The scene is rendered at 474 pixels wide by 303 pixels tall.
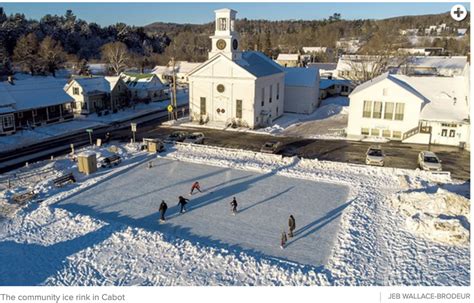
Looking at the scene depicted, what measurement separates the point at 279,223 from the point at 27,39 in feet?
326

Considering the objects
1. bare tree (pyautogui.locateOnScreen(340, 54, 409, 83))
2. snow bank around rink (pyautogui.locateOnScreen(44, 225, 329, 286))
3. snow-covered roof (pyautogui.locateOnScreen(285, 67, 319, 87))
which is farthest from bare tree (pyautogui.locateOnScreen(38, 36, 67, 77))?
snow bank around rink (pyautogui.locateOnScreen(44, 225, 329, 286))

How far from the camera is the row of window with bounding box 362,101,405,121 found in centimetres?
3834

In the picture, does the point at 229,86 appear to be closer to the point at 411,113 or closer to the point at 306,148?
the point at 306,148

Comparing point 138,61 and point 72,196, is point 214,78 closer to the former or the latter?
point 72,196

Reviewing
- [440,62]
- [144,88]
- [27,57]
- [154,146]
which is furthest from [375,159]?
[27,57]

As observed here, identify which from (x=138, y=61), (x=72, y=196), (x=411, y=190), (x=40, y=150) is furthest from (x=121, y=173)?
(x=138, y=61)

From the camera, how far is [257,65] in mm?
48156

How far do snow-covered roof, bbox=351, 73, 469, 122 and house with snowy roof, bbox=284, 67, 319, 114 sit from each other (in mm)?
12444

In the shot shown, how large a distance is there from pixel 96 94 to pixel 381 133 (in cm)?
3719

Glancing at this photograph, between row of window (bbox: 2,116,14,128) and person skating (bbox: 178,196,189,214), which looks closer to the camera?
person skating (bbox: 178,196,189,214)

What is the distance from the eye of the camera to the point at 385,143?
3775 centimetres

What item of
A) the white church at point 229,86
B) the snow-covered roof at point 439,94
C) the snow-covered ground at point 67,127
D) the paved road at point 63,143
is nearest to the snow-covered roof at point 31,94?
the snow-covered ground at point 67,127

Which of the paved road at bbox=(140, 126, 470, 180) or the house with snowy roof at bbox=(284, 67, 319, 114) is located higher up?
the house with snowy roof at bbox=(284, 67, 319, 114)

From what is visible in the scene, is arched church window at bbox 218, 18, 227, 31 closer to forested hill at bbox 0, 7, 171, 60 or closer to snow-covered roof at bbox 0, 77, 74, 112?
snow-covered roof at bbox 0, 77, 74, 112
